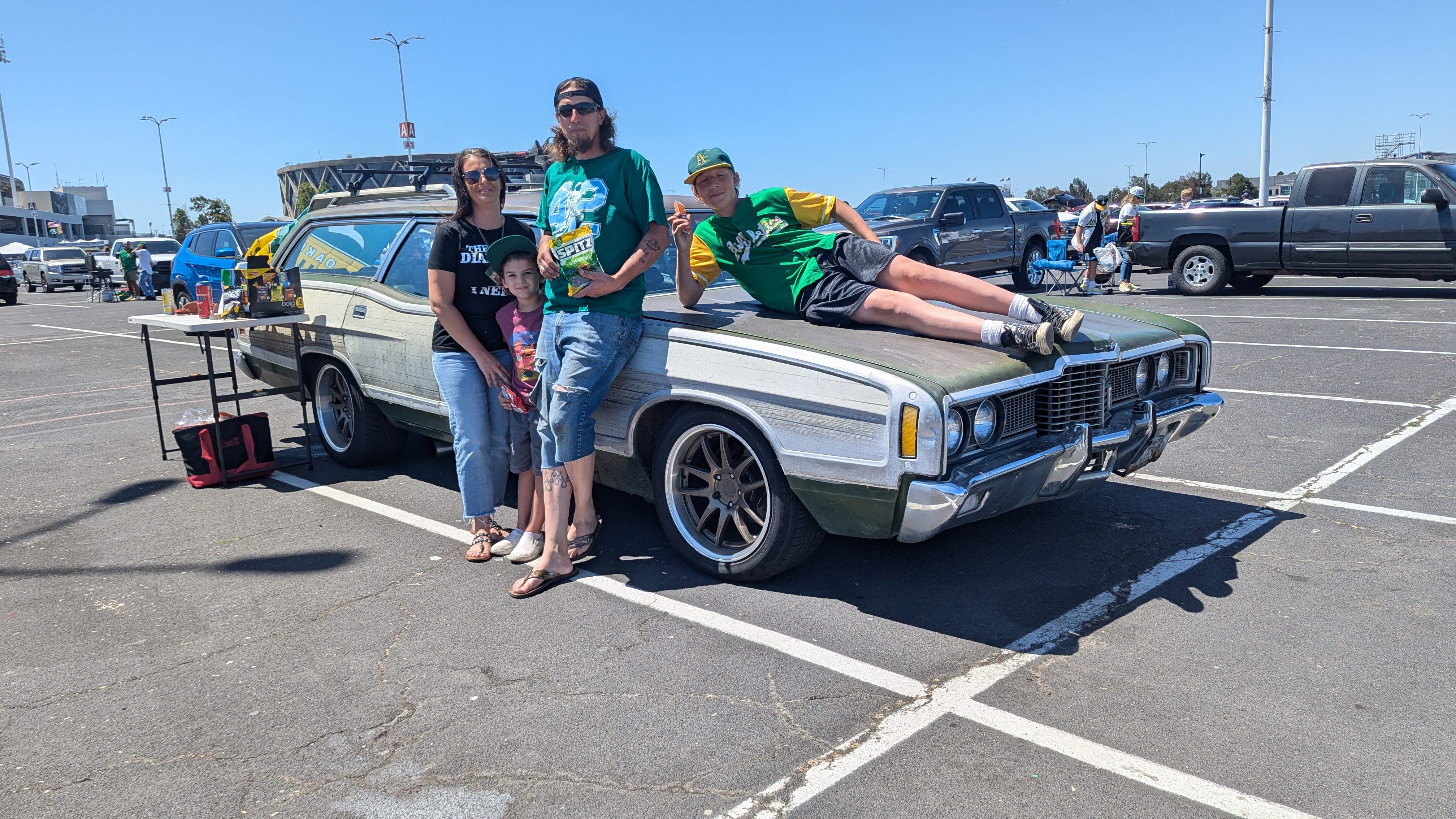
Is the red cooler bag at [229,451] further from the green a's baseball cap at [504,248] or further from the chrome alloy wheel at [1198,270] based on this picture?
the chrome alloy wheel at [1198,270]

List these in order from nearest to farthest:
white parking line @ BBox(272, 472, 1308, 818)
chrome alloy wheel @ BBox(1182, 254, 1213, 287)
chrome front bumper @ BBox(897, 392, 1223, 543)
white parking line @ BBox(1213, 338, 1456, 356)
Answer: white parking line @ BBox(272, 472, 1308, 818)
chrome front bumper @ BBox(897, 392, 1223, 543)
white parking line @ BBox(1213, 338, 1456, 356)
chrome alloy wheel @ BBox(1182, 254, 1213, 287)

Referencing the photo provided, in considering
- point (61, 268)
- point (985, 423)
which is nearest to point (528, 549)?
point (985, 423)

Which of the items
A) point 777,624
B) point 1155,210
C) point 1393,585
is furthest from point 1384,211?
point 777,624

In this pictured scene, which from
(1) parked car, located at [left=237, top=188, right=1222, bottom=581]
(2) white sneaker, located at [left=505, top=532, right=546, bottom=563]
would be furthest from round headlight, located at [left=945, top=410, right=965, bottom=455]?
(2) white sneaker, located at [left=505, top=532, right=546, bottom=563]

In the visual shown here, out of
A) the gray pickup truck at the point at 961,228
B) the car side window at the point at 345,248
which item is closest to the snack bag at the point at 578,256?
the car side window at the point at 345,248

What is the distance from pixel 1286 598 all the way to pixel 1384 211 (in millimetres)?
11907

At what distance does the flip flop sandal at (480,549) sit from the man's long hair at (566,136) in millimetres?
1741

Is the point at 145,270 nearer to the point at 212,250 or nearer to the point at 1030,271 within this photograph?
the point at 212,250

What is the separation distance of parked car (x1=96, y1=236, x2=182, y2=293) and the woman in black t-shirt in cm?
2271

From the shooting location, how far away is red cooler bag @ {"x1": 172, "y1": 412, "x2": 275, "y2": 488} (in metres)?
5.95

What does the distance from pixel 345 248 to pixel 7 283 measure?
26785 millimetres

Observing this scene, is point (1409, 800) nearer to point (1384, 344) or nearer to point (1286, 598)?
point (1286, 598)

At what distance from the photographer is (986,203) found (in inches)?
646

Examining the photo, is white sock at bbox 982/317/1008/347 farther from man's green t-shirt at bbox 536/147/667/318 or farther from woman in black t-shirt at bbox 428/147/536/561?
woman in black t-shirt at bbox 428/147/536/561
